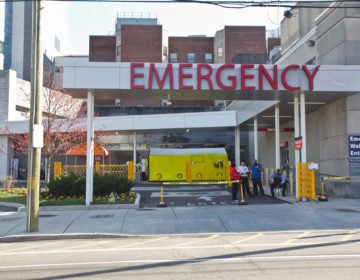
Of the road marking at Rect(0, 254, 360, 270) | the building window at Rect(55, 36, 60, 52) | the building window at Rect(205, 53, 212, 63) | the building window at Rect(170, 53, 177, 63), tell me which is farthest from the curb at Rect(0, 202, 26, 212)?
the building window at Rect(55, 36, 60, 52)

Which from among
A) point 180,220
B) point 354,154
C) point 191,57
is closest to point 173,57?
point 191,57

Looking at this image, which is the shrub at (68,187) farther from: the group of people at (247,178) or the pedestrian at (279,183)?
the pedestrian at (279,183)

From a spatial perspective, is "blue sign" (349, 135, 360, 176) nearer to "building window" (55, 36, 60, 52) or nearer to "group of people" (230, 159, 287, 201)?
"group of people" (230, 159, 287, 201)

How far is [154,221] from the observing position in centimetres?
1323

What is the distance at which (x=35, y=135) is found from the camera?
11.5 m

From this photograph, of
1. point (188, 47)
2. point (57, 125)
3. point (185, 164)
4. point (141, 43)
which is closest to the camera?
point (57, 125)

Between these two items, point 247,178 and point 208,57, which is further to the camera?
point 208,57

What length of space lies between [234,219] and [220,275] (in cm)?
668

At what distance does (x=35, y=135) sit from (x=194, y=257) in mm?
5763

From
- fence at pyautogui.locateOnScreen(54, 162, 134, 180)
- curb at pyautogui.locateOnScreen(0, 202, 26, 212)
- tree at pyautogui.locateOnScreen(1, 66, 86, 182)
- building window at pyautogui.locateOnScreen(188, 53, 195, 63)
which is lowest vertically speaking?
curb at pyautogui.locateOnScreen(0, 202, 26, 212)

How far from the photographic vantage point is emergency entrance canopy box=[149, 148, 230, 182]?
1266 inches

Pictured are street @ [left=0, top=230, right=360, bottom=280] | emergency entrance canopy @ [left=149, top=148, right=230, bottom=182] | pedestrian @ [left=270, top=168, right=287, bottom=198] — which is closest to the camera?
street @ [left=0, top=230, right=360, bottom=280]

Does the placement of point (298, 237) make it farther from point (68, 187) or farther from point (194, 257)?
point (68, 187)

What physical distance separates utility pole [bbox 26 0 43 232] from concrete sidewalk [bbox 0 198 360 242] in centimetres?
59
